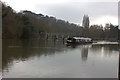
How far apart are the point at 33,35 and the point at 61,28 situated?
114 ft

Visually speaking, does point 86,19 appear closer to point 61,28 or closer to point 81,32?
point 81,32

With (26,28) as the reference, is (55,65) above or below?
below

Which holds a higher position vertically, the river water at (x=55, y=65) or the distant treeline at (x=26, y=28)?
the distant treeline at (x=26, y=28)

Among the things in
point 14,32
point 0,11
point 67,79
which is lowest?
point 67,79

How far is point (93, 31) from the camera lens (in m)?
112

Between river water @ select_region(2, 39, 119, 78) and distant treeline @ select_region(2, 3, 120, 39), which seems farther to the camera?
distant treeline @ select_region(2, 3, 120, 39)

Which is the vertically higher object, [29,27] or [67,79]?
[29,27]

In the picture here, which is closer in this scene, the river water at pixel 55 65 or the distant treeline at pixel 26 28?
the river water at pixel 55 65

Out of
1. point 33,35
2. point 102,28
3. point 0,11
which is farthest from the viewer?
point 102,28

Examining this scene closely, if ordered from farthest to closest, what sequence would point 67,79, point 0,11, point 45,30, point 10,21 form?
1. point 45,30
2. point 10,21
3. point 0,11
4. point 67,79

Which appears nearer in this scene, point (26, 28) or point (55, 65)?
point (55, 65)

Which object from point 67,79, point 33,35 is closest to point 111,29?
point 33,35

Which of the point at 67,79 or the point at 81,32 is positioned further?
the point at 81,32

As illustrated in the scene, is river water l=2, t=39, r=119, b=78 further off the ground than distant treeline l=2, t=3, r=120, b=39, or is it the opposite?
distant treeline l=2, t=3, r=120, b=39
